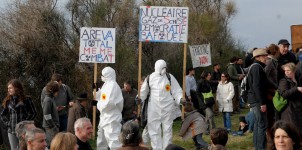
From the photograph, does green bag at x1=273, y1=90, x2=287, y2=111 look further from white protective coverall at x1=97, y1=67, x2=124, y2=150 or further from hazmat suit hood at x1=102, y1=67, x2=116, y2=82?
hazmat suit hood at x1=102, y1=67, x2=116, y2=82

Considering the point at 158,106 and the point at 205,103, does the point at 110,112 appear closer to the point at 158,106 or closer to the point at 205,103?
the point at 158,106

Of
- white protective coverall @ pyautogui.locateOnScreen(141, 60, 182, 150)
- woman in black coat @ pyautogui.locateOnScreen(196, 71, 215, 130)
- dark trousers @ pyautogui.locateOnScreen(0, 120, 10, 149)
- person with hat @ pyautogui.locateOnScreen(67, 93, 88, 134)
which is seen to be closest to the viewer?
dark trousers @ pyautogui.locateOnScreen(0, 120, 10, 149)

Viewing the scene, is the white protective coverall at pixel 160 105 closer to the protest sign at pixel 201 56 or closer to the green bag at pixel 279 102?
the green bag at pixel 279 102

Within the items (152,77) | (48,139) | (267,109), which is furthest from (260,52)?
(48,139)

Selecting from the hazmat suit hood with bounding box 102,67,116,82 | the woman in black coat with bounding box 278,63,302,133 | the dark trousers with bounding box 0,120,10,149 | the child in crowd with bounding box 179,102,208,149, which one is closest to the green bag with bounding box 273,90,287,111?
the woman in black coat with bounding box 278,63,302,133

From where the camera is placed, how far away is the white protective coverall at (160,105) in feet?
35.2

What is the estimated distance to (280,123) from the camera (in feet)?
17.9

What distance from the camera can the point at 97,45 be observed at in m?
12.8

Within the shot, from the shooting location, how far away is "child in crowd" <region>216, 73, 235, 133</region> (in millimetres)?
13469

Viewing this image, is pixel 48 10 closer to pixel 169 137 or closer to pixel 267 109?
pixel 169 137

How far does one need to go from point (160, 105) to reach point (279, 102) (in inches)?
110

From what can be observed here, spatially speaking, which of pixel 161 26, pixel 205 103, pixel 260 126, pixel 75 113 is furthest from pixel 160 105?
pixel 205 103

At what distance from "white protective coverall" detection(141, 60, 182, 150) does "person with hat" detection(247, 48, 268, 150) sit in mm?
1821

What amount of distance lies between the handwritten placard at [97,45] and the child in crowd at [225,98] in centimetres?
295
